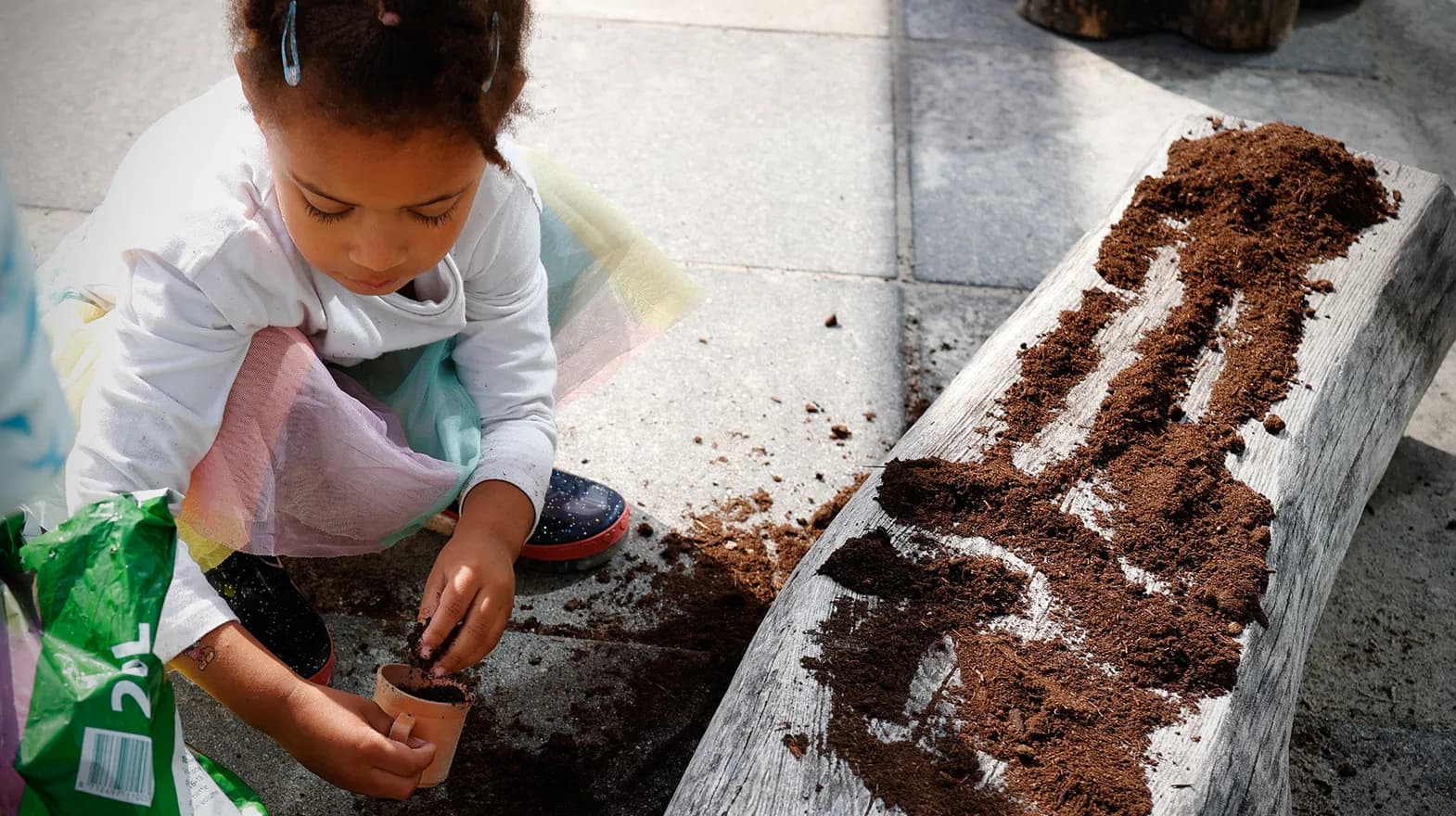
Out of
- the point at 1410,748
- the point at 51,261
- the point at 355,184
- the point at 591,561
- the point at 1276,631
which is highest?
→ the point at 355,184

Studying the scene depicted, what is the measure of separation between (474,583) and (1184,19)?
3375 millimetres

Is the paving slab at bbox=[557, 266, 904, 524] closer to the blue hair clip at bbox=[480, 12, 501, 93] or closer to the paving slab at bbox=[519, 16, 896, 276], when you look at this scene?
the paving slab at bbox=[519, 16, 896, 276]

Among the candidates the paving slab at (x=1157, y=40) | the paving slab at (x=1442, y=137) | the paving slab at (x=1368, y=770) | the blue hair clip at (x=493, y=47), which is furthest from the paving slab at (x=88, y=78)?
the paving slab at (x=1442, y=137)

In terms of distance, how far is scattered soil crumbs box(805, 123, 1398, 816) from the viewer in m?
1.34

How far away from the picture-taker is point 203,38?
12.0 feet

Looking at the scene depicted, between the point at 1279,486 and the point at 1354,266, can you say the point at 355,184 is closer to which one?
the point at 1279,486

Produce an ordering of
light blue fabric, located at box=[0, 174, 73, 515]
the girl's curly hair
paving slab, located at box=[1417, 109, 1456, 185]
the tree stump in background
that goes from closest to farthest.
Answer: light blue fabric, located at box=[0, 174, 73, 515], the girl's curly hair, paving slab, located at box=[1417, 109, 1456, 185], the tree stump in background

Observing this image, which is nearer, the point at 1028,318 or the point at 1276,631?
the point at 1276,631

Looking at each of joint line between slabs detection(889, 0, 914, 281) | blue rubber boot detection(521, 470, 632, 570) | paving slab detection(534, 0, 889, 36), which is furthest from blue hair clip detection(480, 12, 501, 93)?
paving slab detection(534, 0, 889, 36)

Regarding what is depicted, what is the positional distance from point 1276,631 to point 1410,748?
0.68 m

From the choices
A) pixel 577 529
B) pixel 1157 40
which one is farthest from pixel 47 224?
pixel 1157 40

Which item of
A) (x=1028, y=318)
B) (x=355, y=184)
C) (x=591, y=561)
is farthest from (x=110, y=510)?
(x=1028, y=318)

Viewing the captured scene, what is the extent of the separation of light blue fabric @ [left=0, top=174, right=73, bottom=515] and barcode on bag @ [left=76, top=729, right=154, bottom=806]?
0.19 metres

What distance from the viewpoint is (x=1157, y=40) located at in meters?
4.03
